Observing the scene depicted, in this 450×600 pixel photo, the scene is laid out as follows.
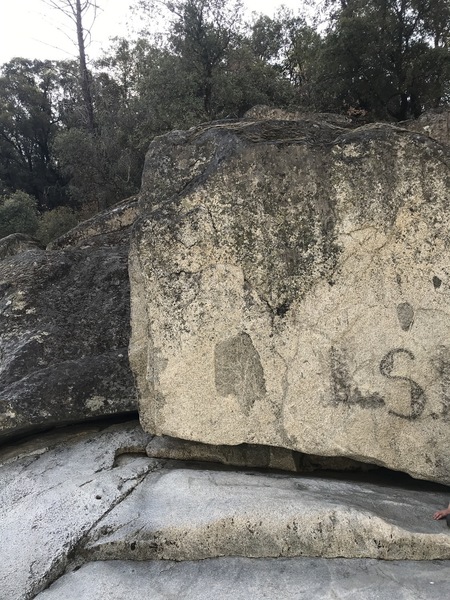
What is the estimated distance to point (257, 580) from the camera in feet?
8.11

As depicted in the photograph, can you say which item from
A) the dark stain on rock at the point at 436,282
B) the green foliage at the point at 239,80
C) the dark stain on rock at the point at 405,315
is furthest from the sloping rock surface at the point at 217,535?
the green foliage at the point at 239,80

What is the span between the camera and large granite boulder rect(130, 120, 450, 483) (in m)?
3.08

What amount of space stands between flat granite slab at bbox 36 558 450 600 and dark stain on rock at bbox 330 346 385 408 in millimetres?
854

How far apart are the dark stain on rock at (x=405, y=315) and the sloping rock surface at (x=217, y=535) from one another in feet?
3.06

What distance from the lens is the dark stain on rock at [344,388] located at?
3.13m

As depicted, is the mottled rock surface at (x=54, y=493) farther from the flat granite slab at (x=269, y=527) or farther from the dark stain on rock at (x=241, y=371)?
the dark stain on rock at (x=241, y=371)

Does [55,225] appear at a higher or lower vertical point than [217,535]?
higher

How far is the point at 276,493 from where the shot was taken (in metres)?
2.93

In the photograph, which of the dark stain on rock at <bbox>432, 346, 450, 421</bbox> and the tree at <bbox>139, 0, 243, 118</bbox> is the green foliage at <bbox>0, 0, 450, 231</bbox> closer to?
the tree at <bbox>139, 0, 243, 118</bbox>

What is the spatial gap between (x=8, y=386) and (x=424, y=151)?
3.09 metres

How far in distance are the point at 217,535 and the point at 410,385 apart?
1.33 m

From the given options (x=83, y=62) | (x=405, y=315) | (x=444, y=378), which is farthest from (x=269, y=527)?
(x=83, y=62)

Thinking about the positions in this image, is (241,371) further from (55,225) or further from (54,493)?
(55,225)

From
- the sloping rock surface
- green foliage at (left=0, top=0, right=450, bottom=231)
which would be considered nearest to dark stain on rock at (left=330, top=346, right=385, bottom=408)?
the sloping rock surface
